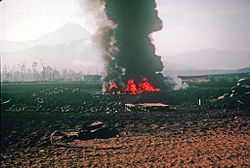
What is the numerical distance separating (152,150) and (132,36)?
1611 inches

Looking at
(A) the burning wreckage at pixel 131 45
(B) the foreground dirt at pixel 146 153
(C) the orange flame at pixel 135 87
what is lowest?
(B) the foreground dirt at pixel 146 153

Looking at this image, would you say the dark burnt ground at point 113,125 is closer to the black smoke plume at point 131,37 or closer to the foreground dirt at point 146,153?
the foreground dirt at point 146,153

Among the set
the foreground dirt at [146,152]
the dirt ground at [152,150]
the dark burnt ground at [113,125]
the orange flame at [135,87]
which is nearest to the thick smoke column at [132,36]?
the orange flame at [135,87]

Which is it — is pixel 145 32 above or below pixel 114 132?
above

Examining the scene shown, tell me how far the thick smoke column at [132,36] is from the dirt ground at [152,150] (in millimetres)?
32801

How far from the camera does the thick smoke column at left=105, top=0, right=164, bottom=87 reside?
54.3 m

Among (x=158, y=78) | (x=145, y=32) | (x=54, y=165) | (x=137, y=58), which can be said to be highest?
(x=145, y=32)

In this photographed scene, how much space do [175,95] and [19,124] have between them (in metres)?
27.0

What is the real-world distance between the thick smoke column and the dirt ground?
32801 mm

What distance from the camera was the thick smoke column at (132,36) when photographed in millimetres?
54344

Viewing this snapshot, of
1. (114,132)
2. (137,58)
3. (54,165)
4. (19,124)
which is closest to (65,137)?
(114,132)

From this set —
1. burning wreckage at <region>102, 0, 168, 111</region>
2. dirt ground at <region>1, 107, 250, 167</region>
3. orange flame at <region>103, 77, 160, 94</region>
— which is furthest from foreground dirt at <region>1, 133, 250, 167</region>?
burning wreckage at <region>102, 0, 168, 111</region>

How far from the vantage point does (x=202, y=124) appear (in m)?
23.7

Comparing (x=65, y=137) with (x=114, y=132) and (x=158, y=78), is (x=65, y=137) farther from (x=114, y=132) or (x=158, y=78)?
(x=158, y=78)
